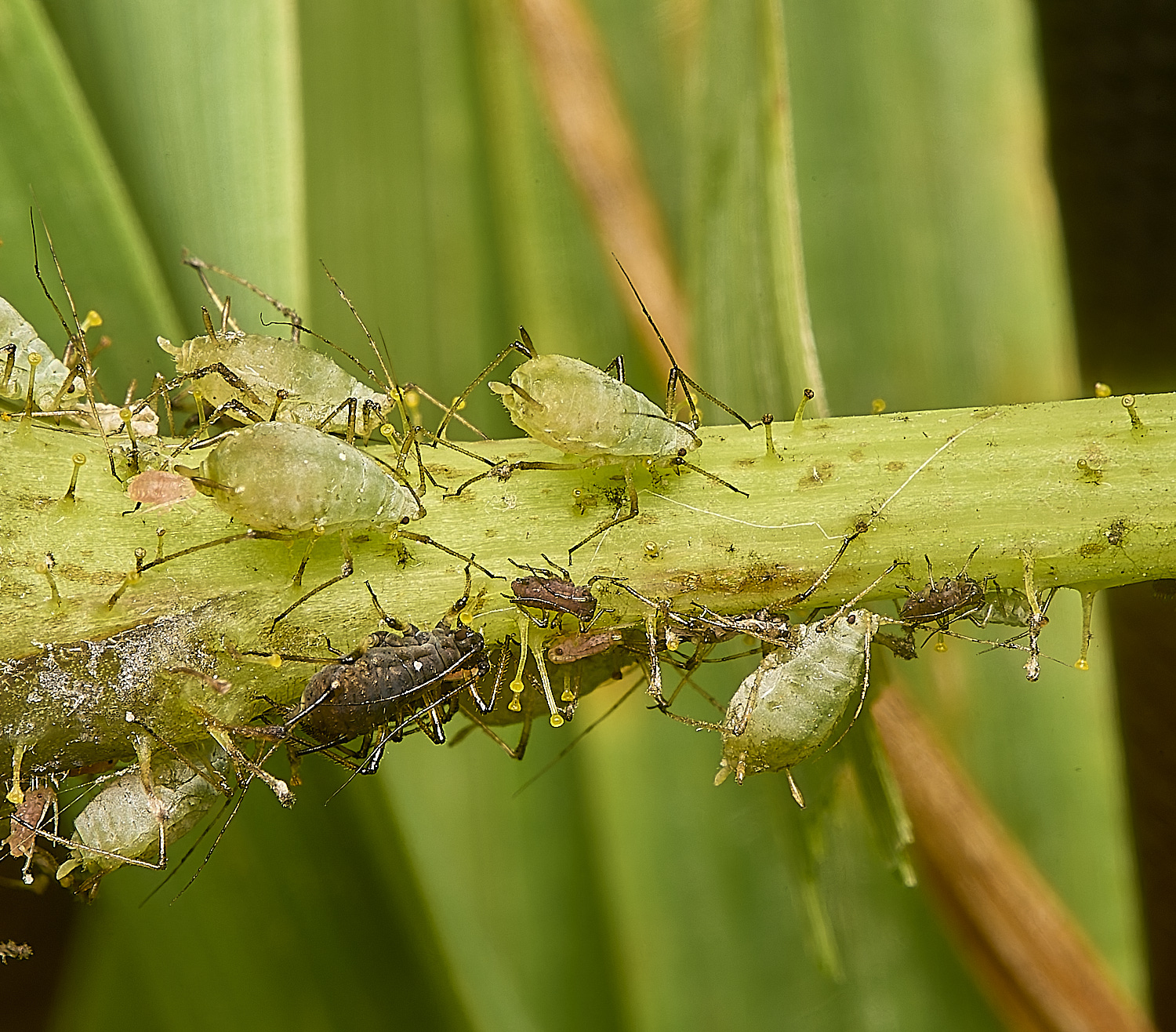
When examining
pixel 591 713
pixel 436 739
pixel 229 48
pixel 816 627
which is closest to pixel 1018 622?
pixel 816 627

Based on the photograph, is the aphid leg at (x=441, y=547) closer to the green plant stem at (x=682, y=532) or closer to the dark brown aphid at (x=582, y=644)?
the green plant stem at (x=682, y=532)

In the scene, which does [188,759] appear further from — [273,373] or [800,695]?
[800,695]

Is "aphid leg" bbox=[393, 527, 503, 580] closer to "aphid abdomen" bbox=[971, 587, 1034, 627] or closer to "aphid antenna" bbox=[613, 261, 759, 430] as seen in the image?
"aphid antenna" bbox=[613, 261, 759, 430]

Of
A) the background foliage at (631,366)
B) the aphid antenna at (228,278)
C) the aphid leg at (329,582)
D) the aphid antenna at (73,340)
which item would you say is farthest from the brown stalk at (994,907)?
the aphid antenna at (73,340)

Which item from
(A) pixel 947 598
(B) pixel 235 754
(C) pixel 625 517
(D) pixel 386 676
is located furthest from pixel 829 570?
(B) pixel 235 754

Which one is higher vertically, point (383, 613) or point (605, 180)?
point (605, 180)

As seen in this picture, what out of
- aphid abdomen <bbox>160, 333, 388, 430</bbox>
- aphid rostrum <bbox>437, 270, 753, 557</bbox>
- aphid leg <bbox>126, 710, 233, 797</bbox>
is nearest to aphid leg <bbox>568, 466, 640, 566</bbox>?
aphid rostrum <bbox>437, 270, 753, 557</bbox>
